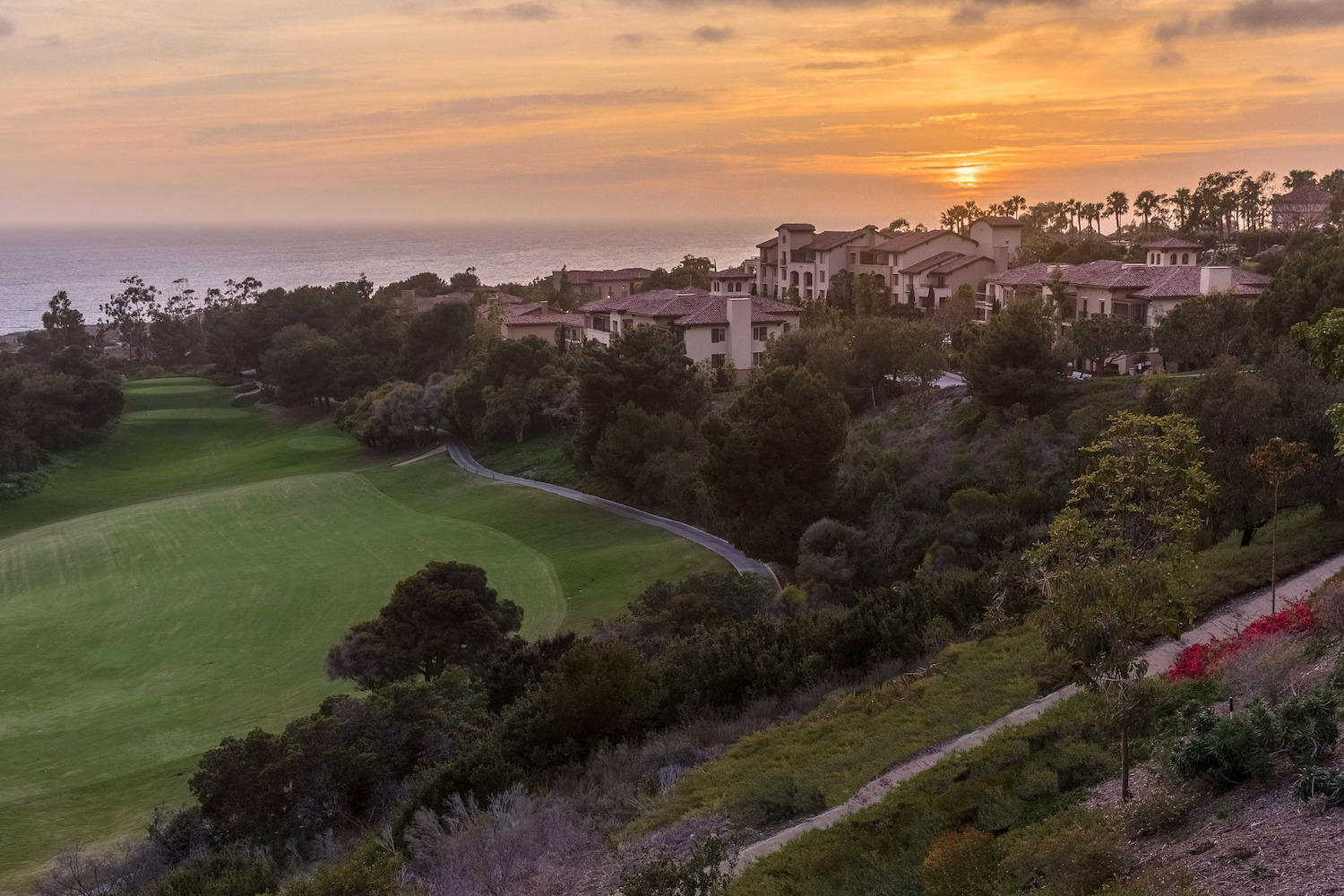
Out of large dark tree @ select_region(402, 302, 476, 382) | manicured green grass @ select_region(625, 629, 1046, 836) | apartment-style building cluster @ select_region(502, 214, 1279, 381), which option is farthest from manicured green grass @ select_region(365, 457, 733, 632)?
large dark tree @ select_region(402, 302, 476, 382)

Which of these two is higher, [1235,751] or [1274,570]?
[1235,751]

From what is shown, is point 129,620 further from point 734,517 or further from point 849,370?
point 849,370

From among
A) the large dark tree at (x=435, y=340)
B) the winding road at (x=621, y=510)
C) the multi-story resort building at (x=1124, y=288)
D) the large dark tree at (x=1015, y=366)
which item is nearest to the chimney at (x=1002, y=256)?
the multi-story resort building at (x=1124, y=288)

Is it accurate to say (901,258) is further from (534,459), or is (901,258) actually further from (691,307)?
(534,459)

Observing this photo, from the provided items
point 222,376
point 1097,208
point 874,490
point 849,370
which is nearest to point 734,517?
point 874,490

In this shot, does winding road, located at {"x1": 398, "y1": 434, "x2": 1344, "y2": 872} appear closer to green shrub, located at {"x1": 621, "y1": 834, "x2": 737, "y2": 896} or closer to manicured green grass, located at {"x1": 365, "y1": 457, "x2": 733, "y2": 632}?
green shrub, located at {"x1": 621, "y1": 834, "x2": 737, "y2": 896}

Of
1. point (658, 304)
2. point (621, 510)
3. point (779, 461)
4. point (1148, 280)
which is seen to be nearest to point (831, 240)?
point (658, 304)
